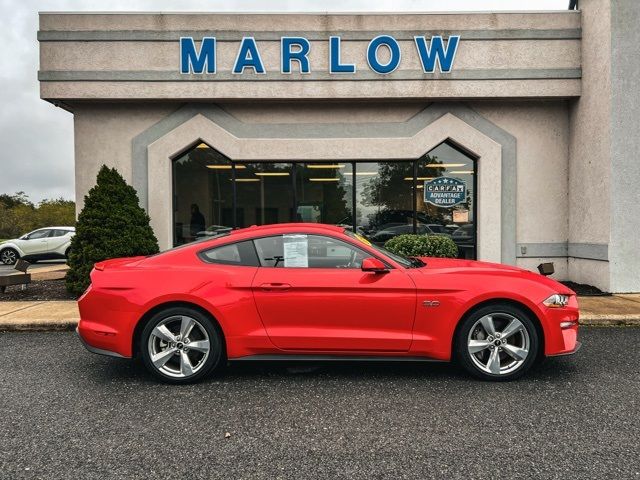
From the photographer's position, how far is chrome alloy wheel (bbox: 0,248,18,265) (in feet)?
56.9

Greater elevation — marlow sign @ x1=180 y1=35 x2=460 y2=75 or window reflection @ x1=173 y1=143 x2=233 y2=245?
marlow sign @ x1=180 y1=35 x2=460 y2=75

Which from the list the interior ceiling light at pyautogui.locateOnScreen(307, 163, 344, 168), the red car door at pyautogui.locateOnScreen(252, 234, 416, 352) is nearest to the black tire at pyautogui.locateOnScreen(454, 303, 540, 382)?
the red car door at pyautogui.locateOnScreen(252, 234, 416, 352)

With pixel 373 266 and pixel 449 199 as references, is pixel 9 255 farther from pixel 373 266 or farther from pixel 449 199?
pixel 373 266

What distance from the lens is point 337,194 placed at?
34.2ft

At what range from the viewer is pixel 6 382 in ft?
13.9

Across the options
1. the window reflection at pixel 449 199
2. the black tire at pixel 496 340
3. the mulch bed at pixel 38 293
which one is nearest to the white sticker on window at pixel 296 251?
the black tire at pixel 496 340

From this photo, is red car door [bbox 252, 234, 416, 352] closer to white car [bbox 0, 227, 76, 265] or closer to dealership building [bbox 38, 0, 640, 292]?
dealership building [bbox 38, 0, 640, 292]

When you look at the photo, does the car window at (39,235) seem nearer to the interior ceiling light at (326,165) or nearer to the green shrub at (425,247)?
the interior ceiling light at (326,165)

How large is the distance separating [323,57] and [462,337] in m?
7.60

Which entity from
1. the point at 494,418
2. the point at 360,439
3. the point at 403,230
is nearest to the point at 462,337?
the point at 494,418

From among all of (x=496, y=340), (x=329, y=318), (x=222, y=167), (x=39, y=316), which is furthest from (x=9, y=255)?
(x=496, y=340)

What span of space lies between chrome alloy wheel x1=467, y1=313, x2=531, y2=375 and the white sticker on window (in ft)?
5.50

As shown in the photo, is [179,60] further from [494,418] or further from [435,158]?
[494,418]

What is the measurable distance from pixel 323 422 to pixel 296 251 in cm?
160
